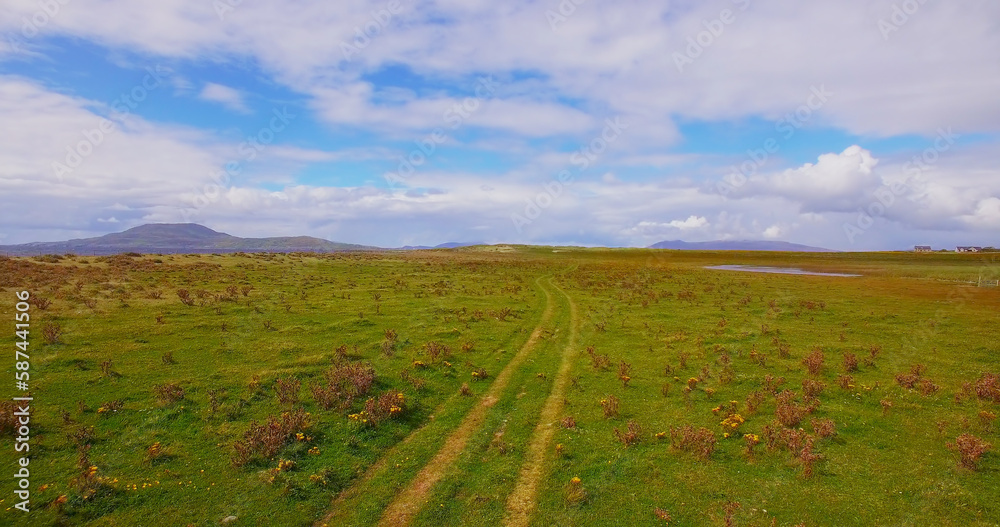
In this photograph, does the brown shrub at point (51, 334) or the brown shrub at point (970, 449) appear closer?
the brown shrub at point (970, 449)

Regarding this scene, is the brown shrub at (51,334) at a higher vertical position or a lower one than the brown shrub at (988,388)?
higher

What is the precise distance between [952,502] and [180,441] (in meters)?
24.2

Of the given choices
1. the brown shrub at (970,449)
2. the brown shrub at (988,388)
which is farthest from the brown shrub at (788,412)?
the brown shrub at (988,388)

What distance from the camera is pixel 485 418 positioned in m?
18.3

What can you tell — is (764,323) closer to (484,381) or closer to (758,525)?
(484,381)

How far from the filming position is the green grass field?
12.3 metres

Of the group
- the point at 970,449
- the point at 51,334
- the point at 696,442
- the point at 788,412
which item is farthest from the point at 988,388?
the point at 51,334

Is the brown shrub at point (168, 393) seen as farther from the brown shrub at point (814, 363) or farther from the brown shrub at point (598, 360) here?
the brown shrub at point (814, 363)

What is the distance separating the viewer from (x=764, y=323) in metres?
37.0

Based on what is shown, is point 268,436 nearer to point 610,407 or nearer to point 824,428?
point 610,407

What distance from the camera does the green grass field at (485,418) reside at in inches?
485

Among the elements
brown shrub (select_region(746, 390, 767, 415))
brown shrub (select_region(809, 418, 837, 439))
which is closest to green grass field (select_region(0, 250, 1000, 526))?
brown shrub (select_region(809, 418, 837, 439))

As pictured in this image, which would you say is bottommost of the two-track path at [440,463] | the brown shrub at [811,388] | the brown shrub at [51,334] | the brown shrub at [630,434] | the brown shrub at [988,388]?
the two-track path at [440,463]

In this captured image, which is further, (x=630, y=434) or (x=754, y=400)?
(x=754, y=400)
